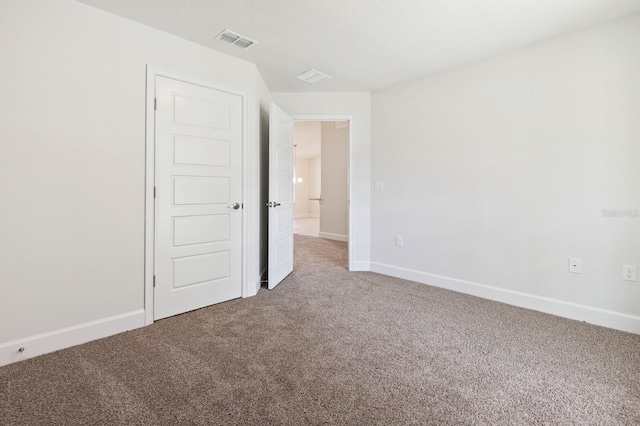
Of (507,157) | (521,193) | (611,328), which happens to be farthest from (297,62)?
(611,328)

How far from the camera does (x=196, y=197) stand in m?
2.67

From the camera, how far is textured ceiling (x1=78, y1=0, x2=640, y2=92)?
7.04 feet

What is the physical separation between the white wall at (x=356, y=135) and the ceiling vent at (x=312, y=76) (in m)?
0.41

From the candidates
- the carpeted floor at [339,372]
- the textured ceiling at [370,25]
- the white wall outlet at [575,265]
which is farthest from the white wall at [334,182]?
the white wall outlet at [575,265]

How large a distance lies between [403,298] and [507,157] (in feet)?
5.69

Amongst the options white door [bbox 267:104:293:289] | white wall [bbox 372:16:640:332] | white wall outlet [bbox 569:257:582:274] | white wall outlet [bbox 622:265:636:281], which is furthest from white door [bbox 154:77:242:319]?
white wall outlet [bbox 622:265:636:281]

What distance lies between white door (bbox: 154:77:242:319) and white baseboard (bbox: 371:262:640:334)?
7.04 ft

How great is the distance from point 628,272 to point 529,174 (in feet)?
3.43

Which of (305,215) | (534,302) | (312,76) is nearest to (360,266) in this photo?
(534,302)

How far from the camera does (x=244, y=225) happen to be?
3.00m

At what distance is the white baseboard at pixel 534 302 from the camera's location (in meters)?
2.31

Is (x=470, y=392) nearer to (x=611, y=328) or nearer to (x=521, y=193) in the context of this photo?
(x=611, y=328)

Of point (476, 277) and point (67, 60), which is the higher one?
point (67, 60)

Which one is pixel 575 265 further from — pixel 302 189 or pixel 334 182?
pixel 302 189
